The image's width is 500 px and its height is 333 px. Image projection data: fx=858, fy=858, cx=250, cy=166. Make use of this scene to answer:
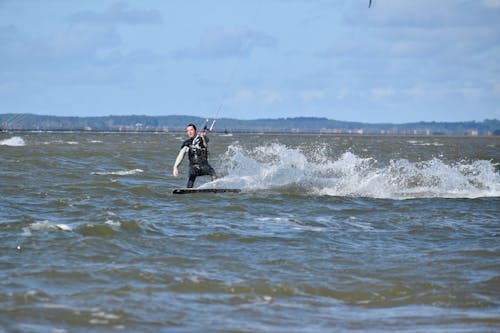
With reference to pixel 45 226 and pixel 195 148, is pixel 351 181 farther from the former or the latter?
pixel 45 226

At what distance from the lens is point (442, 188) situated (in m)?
21.7

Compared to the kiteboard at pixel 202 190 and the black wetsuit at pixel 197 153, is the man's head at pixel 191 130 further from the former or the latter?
the kiteboard at pixel 202 190

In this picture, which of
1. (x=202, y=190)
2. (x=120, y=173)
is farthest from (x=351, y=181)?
(x=120, y=173)

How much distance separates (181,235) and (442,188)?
10.6m

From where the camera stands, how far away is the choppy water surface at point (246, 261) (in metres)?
A: 8.20

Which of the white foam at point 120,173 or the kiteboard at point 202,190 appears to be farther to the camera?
the white foam at point 120,173

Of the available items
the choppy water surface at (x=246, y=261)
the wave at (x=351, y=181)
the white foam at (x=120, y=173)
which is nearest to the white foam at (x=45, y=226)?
the choppy water surface at (x=246, y=261)

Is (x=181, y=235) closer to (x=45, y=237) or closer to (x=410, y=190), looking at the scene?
(x=45, y=237)

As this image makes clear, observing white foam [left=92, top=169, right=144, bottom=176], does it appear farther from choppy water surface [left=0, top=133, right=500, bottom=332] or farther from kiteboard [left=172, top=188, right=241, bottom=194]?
kiteboard [left=172, top=188, right=241, bottom=194]

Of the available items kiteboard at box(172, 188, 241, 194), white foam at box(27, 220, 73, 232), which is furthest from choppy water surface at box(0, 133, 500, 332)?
kiteboard at box(172, 188, 241, 194)

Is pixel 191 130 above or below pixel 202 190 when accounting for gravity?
above

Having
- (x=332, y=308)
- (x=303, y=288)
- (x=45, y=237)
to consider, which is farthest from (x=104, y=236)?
(x=332, y=308)

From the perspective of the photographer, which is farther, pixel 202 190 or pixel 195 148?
pixel 202 190

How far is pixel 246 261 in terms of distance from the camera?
433 inches
